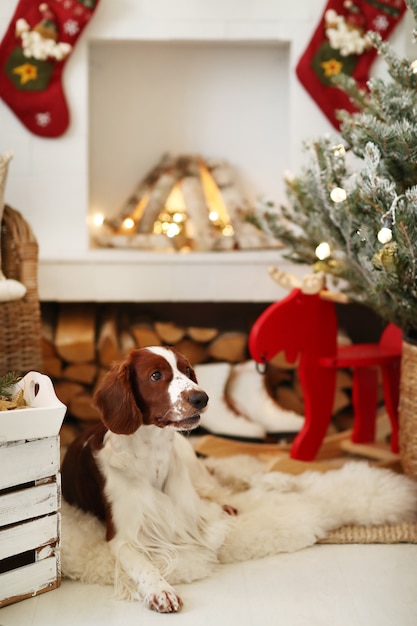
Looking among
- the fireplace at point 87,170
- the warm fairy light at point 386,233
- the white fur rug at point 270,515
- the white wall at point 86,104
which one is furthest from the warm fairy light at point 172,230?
the warm fairy light at point 386,233

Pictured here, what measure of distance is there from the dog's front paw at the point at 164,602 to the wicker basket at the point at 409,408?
92 cm

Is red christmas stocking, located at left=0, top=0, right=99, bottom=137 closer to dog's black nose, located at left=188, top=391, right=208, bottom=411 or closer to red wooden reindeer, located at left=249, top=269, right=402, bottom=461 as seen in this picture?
red wooden reindeer, located at left=249, top=269, right=402, bottom=461

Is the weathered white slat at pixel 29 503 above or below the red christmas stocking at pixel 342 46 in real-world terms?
below

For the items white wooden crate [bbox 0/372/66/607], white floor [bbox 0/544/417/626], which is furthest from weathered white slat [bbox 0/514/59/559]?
white floor [bbox 0/544/417/626]

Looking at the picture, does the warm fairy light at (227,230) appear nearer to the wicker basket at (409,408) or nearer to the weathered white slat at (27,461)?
the wicker basket at (409,408)

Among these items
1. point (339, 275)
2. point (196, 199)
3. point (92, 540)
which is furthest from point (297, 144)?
point (92, 540)

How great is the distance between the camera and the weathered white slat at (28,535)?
1752mm

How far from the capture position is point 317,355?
8.32 ft

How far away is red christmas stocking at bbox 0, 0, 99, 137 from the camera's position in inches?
112

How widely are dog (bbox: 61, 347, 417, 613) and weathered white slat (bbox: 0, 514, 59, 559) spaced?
15 centimetres

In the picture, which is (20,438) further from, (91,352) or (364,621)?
(91,352)

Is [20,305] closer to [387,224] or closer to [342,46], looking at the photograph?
[387,224]

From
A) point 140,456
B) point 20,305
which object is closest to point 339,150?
point 140,456

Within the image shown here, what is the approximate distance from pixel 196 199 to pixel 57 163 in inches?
22.7
